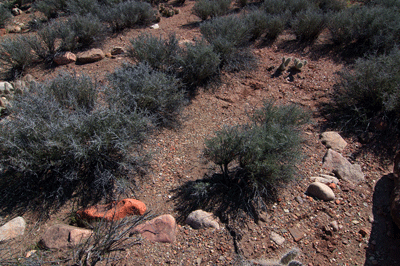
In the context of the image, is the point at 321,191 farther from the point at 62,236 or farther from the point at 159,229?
the point at 62,236

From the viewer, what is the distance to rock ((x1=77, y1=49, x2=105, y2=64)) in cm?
572

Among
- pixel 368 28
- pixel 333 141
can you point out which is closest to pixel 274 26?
pixel 368 28

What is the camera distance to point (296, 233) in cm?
279

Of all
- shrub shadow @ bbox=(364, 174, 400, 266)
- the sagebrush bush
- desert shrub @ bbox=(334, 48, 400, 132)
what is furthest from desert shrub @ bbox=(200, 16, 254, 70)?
shrub shadow @ bbox=(364, 174, 400, 266)

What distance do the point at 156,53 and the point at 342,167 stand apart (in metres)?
3.90

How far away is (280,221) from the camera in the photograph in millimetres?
2908

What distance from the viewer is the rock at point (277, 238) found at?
2693mm

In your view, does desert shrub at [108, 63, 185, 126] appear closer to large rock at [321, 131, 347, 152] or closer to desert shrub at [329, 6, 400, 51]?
large rock at [321, 131, 347, 152]

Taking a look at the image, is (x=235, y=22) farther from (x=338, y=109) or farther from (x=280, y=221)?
(x=280, y=221)

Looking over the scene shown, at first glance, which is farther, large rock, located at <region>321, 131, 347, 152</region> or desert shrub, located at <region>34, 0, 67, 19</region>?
desert shrub, located at <region>34, 0, 67, 19</region>

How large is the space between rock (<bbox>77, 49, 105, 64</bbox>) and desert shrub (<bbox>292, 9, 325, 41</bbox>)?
4.99 meters

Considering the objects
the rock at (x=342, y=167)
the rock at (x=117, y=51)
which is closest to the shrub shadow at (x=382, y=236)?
the rock at (x=342, y=167)

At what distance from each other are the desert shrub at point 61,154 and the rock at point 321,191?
89.3 inches

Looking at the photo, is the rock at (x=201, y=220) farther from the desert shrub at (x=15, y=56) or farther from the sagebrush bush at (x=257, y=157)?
the desert shrub at (x=15, y=56)
